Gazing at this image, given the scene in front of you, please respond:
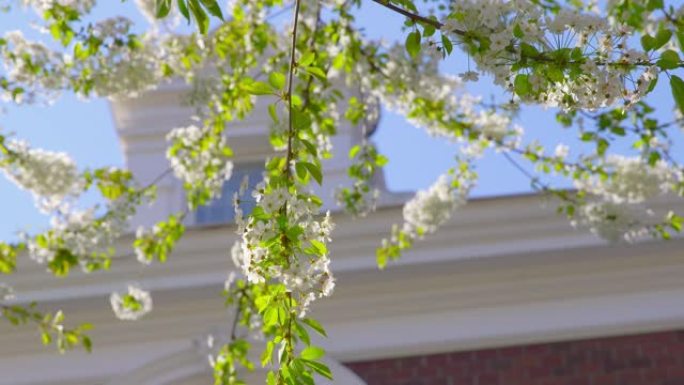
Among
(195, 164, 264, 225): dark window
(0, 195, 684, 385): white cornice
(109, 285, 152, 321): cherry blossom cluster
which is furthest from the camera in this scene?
(195, 164, 264, 225): dark window

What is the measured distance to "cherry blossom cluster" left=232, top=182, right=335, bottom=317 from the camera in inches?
106

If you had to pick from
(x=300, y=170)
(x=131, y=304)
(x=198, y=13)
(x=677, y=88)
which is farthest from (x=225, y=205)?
(x=677, y=88)

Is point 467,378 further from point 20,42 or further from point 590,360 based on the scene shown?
point 20,42

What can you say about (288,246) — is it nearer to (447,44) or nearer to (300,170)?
(300,170)

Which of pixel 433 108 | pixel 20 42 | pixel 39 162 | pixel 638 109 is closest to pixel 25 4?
pixel 20 42

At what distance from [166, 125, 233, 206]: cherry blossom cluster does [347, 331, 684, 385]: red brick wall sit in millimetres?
1403

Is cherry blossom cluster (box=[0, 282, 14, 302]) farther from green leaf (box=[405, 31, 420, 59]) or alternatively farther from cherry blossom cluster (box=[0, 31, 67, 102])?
green leaf (box=[405, 31, 420, 59])

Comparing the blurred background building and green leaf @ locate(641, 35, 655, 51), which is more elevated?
the blurred background building

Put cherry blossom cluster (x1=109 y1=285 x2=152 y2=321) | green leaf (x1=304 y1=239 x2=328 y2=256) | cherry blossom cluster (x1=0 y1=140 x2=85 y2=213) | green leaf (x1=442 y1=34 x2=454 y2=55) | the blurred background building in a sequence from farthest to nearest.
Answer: the blurred background building → cherry blossom cluster (x1=109 y1=285 x2=152 y2=321) → cherry blossom cluster (x1=0 y1=140 x2=85 y2=213) → green leaf (x1=304 y1=239 x2=328 y2=256) → green leaf (x1=442 y1=34 x2=454 y2=55)

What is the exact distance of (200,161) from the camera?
571cm

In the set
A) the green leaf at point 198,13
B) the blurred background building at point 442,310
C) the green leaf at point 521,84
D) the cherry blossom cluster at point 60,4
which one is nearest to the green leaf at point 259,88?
the green leaf at point 198,13

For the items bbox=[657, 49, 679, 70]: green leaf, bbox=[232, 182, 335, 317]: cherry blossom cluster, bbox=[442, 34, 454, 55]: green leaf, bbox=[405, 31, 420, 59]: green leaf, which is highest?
bbox=[405, 31, 420, 59]: green leaf

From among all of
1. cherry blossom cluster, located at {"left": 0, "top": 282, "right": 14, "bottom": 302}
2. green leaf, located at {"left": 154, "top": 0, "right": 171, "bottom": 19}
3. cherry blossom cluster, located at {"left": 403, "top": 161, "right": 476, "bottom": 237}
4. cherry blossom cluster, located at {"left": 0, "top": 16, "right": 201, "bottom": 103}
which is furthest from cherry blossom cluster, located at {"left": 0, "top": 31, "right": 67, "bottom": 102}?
green leaf, located at {"left": 154, "top": 0, "right": 171, "bottom": 19}

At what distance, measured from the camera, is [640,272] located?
6.61 m
